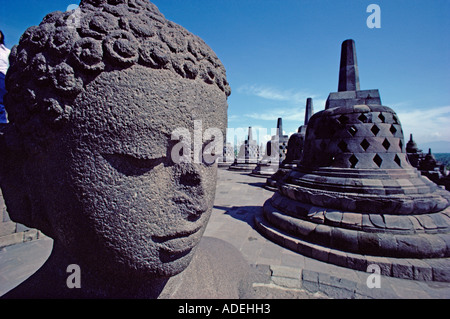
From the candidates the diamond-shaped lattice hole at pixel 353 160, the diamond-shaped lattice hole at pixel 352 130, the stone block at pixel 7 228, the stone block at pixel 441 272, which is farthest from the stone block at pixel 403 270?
the stone block at pixel 7 228

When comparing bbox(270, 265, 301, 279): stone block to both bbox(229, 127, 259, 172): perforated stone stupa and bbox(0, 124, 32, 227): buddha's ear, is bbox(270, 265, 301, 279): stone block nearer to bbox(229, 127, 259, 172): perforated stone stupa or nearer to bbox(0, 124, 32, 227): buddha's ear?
bbox(0, 124, 32, 227): buddha's ear

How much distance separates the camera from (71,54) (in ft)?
3.13

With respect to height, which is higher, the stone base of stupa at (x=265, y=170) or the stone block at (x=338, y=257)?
the stone base of stupa at (x=265, y=170)

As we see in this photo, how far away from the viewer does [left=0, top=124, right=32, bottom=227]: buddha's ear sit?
3.99 feet

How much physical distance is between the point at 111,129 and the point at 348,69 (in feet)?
17.9

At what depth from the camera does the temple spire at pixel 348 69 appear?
4641 millimetres

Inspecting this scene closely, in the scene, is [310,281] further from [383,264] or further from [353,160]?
[353,160]

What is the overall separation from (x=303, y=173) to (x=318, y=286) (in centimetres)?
243

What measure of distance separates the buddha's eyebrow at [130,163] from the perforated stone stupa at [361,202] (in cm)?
278

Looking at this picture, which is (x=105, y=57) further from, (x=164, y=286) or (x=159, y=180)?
(x=164, y=286)

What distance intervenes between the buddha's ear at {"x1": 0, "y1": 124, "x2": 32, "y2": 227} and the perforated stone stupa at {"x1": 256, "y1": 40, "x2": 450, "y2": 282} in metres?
3.12

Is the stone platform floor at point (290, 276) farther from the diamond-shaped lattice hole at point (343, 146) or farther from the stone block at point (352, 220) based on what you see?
the diamond-shaped lattice hole at point (343, 146)

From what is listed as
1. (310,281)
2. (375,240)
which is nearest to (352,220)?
(375,240)

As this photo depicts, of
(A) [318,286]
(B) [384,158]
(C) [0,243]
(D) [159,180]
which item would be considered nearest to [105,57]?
(D) [159,180]
